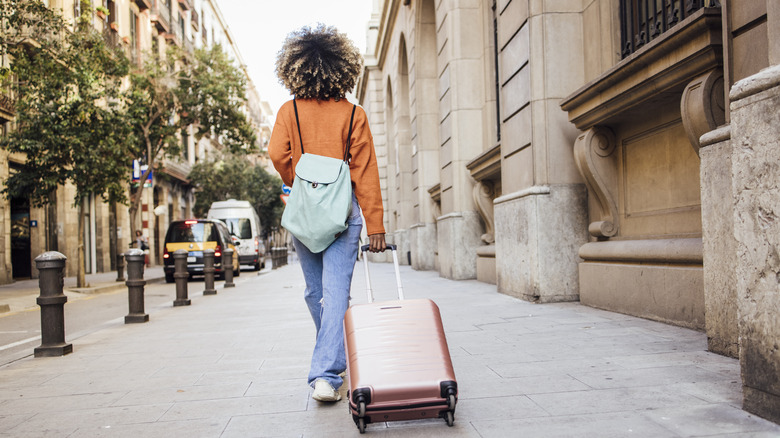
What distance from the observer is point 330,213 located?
3.27 meters

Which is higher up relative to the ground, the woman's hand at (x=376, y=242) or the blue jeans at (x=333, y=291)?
the woman's hand at (x=376, y=242)

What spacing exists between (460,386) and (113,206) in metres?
27.9

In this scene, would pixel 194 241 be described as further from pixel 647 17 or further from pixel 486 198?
pixel 647 17

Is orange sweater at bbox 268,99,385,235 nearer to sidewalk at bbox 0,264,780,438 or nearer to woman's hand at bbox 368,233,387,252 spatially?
woman's hand at bbox 368,233,387,252

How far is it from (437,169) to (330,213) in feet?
46.9

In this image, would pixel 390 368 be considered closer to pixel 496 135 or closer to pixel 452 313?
pixel 452 313

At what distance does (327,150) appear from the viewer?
3.45 m

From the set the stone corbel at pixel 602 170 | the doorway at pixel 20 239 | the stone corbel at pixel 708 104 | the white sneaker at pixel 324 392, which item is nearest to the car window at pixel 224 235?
the doorway at pixel 20 239

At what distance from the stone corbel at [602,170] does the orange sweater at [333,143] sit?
147 inches

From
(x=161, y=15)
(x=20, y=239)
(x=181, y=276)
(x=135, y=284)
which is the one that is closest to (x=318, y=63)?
(x=135, y=284)

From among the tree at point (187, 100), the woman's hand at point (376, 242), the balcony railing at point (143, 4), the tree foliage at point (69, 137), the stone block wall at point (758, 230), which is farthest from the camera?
the balcony railing at point (143, 4)

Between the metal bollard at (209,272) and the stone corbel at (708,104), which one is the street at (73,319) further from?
the stone corbel at (708,104)

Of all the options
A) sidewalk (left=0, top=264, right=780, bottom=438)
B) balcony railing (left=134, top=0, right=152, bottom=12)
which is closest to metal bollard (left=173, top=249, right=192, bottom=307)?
sidewalk (left=0, top=264, right=780, bottom=438)

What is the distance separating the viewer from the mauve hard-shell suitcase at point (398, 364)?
2635 mm
